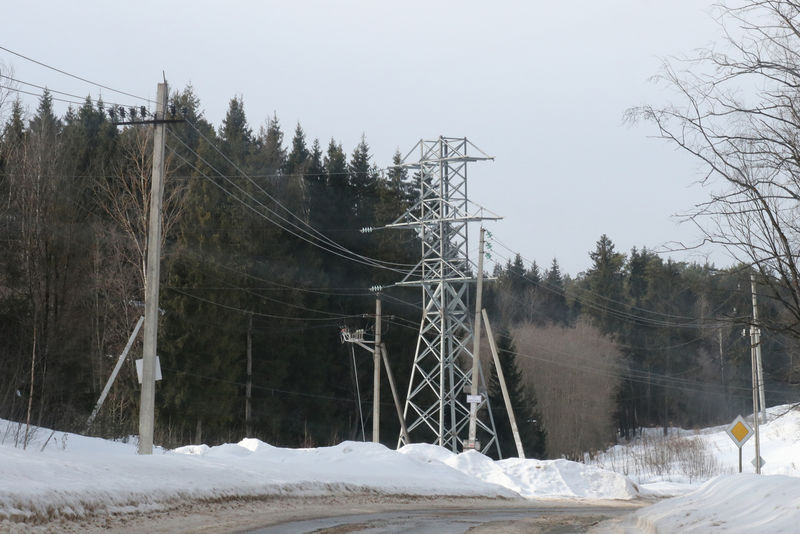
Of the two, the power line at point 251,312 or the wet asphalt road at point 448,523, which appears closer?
the wet asphalt road at point 448,523

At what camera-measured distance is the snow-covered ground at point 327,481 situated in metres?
9.37

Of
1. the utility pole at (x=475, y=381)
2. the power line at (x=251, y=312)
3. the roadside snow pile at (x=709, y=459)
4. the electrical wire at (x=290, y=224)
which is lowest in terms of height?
the roadside snow pile at (x=709, y=459)

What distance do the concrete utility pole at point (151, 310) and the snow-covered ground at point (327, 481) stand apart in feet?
2.89

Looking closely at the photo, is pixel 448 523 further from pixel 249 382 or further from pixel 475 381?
pixel 249 382

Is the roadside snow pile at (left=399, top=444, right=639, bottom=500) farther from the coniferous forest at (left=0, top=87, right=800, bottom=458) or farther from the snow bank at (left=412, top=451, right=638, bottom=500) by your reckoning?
the coniferous forest at (left=0, top=87, right=800, bottom=458)

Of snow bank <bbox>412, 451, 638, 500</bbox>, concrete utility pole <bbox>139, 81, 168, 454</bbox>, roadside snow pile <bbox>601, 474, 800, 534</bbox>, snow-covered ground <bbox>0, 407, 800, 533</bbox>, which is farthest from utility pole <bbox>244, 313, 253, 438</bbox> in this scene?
roadside snow pile <bbox>601, 474, 800, 534</bbox>

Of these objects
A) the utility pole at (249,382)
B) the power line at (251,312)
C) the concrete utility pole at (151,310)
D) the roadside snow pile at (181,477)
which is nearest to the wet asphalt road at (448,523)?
the roadside snow pile at (181,477)

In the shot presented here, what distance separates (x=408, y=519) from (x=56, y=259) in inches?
1266

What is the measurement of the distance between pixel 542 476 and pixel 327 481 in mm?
11902

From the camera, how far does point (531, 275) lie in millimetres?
115188

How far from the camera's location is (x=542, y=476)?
2747 centimetres

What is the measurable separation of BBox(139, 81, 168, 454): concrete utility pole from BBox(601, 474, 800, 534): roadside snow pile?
30.7 feet

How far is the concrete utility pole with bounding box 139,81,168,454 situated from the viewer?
17.3m

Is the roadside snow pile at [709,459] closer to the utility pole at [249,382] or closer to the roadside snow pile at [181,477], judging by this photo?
the roadside snow pile at [181,477]
